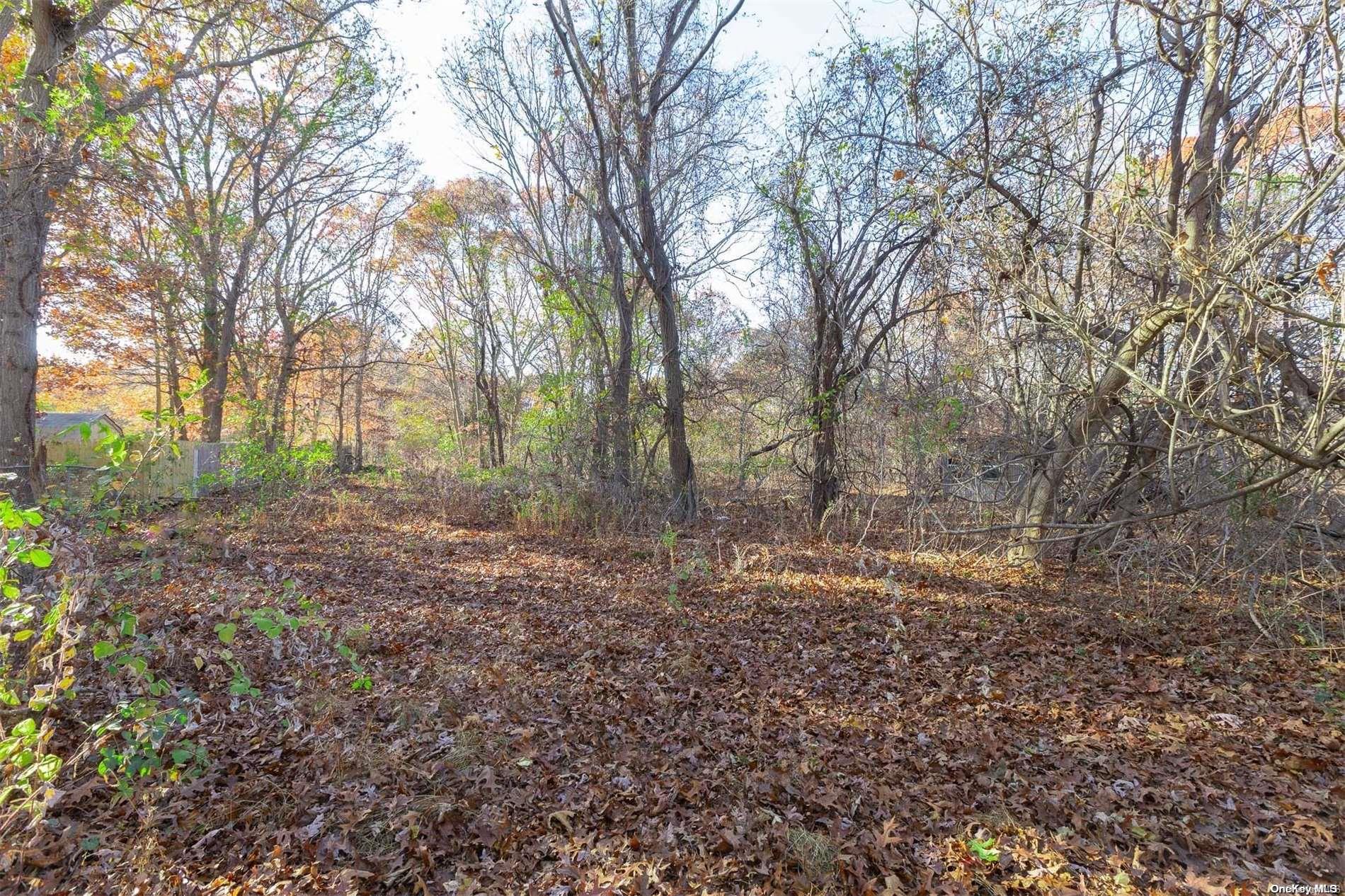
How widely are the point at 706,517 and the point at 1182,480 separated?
6.16m

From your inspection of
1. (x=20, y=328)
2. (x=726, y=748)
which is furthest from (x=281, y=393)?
(x=726, y=748)

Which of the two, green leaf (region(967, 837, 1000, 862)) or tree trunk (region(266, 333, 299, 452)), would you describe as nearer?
green leaf (region(967, 837, 1000, 862))

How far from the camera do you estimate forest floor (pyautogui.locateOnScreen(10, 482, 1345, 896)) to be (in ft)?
8.09

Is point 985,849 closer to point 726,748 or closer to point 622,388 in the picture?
point 726,748

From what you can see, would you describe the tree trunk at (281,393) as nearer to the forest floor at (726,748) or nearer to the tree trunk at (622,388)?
the forest floor at (726,748)

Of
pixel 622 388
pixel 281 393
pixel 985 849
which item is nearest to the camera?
pixel 985 849

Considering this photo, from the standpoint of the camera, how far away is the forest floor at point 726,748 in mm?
2467

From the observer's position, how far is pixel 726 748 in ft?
11.2

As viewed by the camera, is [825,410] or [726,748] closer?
[726,748]

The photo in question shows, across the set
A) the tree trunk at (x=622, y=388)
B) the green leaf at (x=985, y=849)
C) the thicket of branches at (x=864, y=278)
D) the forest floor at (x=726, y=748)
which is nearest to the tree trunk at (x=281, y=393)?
the thicket of branches at (x=864, y=278)

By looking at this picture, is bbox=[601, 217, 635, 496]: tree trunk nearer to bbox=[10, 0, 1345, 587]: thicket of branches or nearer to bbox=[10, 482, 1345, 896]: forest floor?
bbox=[10, 0, 1345, 587]: thicket of branches

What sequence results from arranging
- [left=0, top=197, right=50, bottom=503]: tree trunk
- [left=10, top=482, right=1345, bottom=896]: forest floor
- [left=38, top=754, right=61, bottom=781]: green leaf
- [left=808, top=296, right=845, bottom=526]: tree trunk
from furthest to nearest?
[left=808, top=296, right=845, bottom=526]: tree trunk → [left=0, top=197, right=50, bottom=503]: tree trunk → [left=10, top=482, right=1345, bottom=896]: forest floor → [left=38, top=754, right=61, bottom=781]: green leaf

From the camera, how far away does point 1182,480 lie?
512 cm

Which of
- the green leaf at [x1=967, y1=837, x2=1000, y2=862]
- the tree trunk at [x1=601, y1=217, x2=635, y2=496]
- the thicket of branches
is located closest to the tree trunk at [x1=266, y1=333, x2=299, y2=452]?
the thicket of branches
